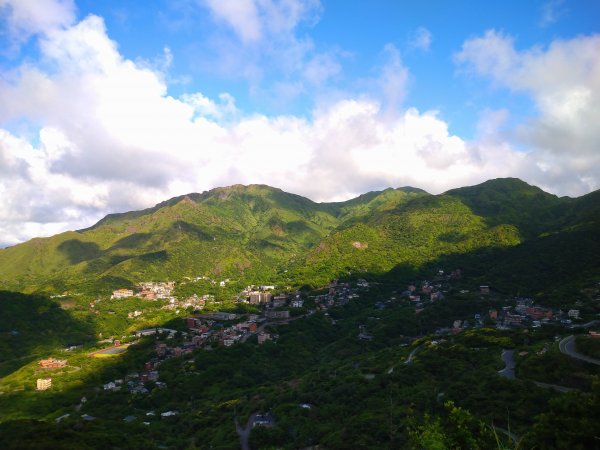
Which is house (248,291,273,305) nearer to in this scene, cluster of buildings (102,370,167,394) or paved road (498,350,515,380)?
cluster of buildings (102,370,167,394)

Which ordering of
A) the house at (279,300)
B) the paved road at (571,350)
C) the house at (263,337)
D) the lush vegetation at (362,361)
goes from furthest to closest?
the house at (279,300), the house at (263,337), the paved road at (571,350), the lush vegetation at (362,361)

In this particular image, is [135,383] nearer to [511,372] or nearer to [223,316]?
[223,316]

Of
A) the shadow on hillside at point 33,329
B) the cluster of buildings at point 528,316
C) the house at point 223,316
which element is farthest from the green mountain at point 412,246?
the shadow on hillside at point 33,329

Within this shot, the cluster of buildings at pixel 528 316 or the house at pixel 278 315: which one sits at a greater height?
the house at pixel 278 315

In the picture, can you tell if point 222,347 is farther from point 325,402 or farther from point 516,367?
point 516,367

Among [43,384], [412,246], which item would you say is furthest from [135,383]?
[412,246]

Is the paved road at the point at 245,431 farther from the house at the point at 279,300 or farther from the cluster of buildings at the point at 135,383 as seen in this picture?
the house at the point at 279,300
